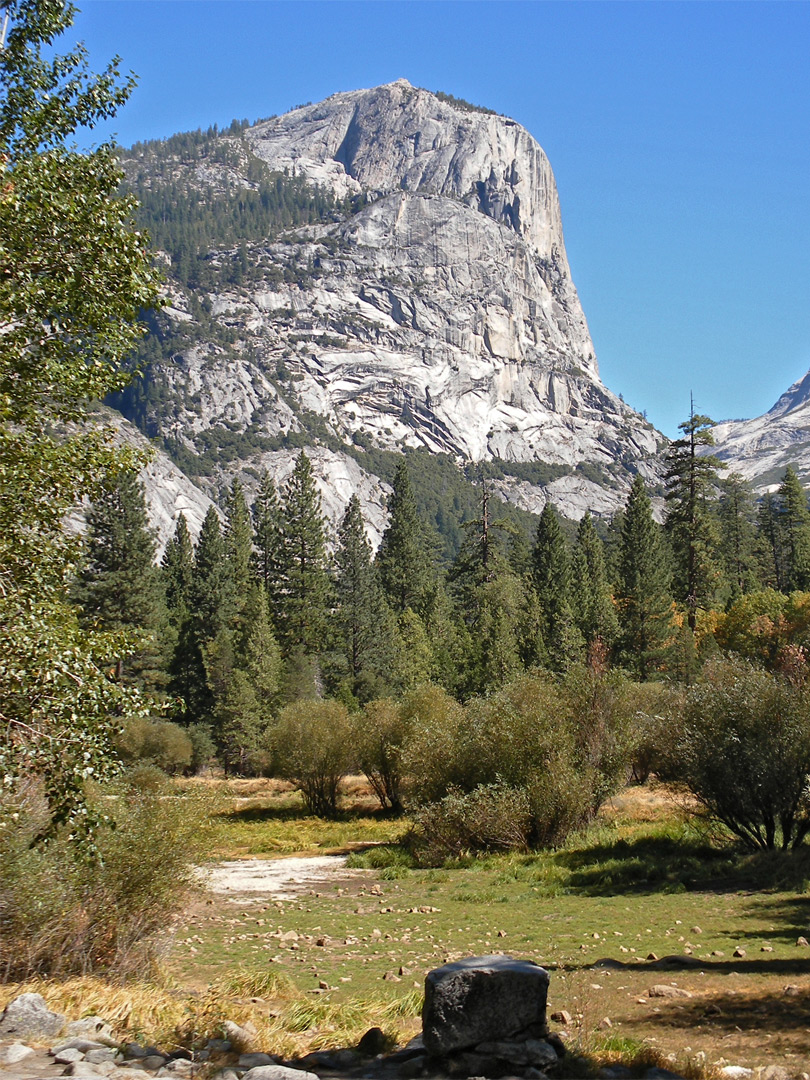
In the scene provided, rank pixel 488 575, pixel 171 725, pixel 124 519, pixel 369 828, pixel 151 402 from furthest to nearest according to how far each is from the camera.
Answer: pixel 151 402
pixel 488 575
pixel 124 519
pixel 171 725
pixel 369 828

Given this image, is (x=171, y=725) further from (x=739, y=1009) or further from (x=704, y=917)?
(x=739, y=1009)

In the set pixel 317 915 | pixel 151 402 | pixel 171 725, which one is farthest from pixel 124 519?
pixel 151 402

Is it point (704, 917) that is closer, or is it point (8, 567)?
point (8, 567)

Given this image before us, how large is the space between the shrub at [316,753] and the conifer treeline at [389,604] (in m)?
11.6

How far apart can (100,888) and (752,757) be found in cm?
1458

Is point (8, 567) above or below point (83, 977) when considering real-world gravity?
above

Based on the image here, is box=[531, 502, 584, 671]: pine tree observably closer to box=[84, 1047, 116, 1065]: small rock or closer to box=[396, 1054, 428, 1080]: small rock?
box=[396, 1054, 428, 1080]: small rock

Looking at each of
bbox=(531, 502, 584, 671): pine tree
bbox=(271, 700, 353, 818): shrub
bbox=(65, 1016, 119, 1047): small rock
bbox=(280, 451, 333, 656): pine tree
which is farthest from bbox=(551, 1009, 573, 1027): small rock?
bbox=(280, 451, 333, 656): pine tree

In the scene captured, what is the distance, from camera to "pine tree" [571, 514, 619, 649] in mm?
59156

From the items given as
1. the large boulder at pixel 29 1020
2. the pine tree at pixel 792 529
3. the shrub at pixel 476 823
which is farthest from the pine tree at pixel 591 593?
the large boulder at pixel 29 1020

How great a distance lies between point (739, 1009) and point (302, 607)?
190ft

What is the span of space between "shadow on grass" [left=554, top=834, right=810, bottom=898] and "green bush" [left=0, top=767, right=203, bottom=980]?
1089cm

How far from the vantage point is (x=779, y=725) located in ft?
64.3

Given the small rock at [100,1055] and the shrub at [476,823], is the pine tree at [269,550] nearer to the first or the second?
the shrub at [476,823]
